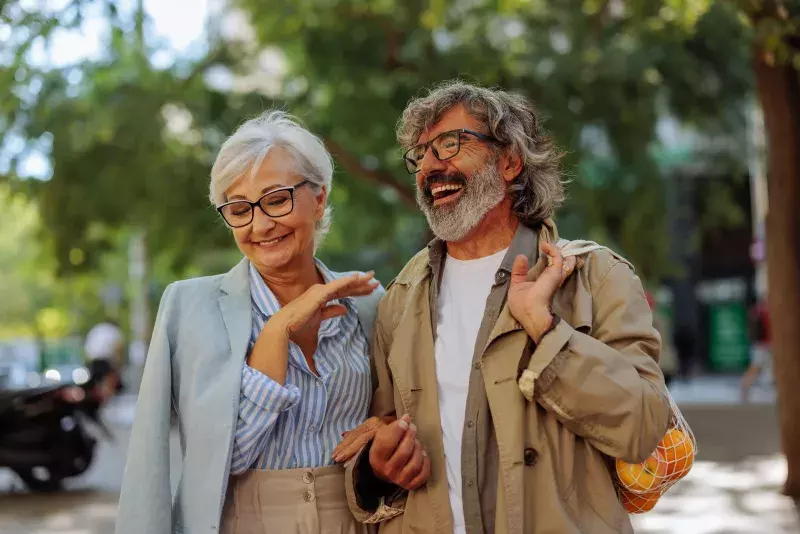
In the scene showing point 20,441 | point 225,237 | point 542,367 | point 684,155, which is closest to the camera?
point 542,367

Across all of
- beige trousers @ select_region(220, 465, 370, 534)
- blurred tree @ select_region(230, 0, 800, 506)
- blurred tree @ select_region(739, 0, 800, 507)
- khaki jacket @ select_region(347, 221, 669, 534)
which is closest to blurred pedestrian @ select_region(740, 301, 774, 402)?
blurred tree @ select_region(230, 0, 800, 506)

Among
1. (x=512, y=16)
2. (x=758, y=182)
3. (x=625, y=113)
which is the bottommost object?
(x=758, y=182)

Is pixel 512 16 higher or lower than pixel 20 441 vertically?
higher

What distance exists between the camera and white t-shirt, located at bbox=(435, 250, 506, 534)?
10.5 ft

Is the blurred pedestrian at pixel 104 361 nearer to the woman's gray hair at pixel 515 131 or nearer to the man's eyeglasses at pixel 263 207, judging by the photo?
the man's eyeglasses at pixel 263 207

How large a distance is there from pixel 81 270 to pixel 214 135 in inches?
131

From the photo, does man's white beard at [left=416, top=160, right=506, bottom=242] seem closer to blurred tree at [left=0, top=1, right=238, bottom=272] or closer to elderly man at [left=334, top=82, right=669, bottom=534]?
elderly man at [left=334, top=82, right=669, bottom=534]

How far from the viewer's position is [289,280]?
11.9 feet

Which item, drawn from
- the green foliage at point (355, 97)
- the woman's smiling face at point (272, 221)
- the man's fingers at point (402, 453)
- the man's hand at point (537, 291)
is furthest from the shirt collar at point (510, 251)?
the green foliage at point (355, 97)

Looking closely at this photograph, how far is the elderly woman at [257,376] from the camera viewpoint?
3.21 m

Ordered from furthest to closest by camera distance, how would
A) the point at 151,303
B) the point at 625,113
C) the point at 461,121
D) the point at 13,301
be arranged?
the point at 13,301 → the point at 151,303 → the point at 625,113 → the point at 461,121

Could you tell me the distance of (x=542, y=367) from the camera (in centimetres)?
297

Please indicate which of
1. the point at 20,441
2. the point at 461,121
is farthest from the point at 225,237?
the point at 461,121

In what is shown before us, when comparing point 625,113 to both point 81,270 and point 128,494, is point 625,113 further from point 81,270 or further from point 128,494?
point 128,494
